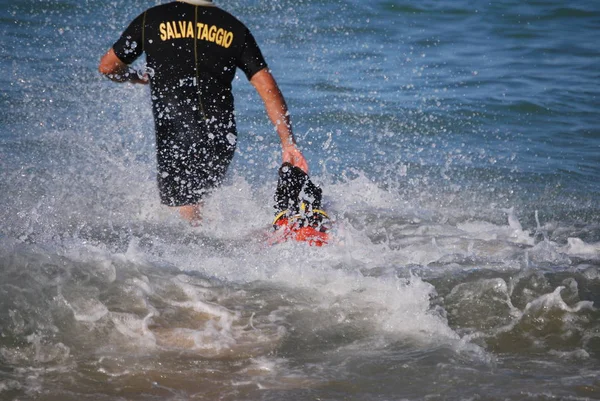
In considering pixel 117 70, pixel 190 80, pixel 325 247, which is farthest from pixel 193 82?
pixel 325 247

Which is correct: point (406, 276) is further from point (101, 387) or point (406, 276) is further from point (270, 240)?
point (101, 387)

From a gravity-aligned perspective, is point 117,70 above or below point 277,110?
above

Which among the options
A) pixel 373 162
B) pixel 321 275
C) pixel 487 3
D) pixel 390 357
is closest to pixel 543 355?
pixel 390 357

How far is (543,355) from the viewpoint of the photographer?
4.28 meters

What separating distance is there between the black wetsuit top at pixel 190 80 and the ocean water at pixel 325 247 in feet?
1.27

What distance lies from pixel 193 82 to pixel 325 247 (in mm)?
1363

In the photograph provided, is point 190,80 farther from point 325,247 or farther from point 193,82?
point 325,247

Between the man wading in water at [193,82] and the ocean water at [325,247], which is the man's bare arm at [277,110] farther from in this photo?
the ocean water at [325,247]

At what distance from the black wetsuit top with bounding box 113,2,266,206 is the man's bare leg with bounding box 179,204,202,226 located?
7 cm

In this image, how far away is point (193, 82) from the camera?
5391mm

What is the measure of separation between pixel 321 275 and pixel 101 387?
5.28ft

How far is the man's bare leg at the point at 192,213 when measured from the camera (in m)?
5.73

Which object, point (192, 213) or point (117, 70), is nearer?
point (117, 70)

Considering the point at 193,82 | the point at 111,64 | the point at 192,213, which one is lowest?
the point at 192,213
